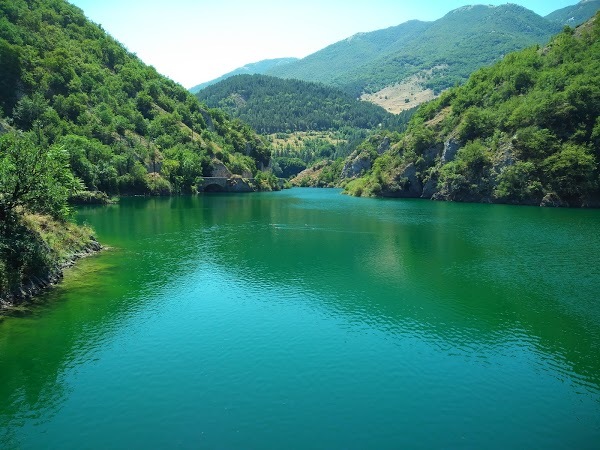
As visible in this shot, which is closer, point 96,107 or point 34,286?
point 34,286

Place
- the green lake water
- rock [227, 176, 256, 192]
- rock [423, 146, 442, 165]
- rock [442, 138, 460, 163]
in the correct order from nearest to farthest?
1. the green lake water
2. rock [442, 138, 460, 163]
3. rock [423, 146, 442, 165]
4. rock [227, 176, 256, 192]

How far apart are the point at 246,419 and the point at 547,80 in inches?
5726

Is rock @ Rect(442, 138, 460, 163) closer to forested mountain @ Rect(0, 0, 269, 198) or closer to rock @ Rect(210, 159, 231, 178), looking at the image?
rock @ Rect(210, 159, 231, 178)

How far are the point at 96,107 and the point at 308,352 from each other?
142835mm

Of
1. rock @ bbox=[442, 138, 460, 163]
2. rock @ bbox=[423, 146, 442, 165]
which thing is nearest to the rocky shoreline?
rock @ bbox=[442, 138, 460, 163]

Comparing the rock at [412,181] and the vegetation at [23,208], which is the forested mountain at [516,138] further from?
the vegetation at [23,208]

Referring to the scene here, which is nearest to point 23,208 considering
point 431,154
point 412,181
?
point 412,181

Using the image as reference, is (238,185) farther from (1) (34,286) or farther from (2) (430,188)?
(1) (34,286)

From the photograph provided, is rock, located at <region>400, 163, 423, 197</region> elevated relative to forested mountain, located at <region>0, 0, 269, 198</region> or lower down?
lower down

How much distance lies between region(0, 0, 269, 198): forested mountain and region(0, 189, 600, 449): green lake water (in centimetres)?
7268

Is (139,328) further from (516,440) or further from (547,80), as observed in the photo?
(547,80)

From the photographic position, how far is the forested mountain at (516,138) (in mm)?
112562

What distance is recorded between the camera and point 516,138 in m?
123

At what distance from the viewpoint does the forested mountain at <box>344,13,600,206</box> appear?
11256 centimetres
